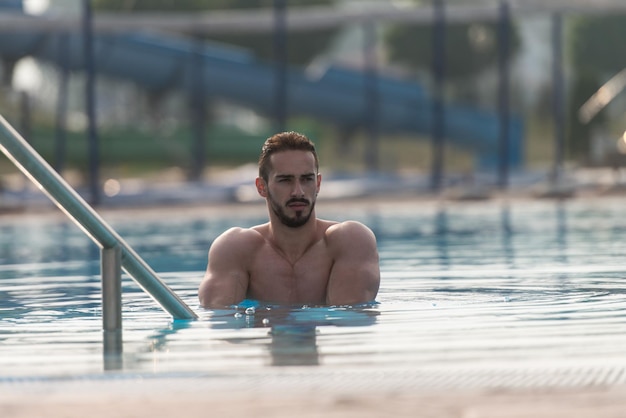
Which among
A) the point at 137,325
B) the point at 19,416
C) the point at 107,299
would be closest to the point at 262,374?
the point at 19,416

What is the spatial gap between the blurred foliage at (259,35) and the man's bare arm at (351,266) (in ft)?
192

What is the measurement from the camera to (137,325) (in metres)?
6.34

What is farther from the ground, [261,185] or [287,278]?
[261,185]

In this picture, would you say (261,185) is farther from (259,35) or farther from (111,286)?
(259,35)

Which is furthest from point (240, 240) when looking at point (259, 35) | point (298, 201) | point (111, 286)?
point (259, 35)

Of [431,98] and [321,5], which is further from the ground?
[321,5]

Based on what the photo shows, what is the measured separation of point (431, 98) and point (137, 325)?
115 feet

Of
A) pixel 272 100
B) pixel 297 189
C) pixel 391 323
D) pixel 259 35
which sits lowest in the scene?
pixel 391 323

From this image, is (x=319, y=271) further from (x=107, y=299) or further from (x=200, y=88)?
(x=200, y=88)

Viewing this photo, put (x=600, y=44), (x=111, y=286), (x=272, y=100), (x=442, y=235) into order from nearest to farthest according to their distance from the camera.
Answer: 1. (x=111, y=286)
2. (x=442, y=235)
3. (x=272, y=100)
4. (x=600, y=44)

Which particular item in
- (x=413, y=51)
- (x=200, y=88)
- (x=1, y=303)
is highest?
(x=413, y=51)

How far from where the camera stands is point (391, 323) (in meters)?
6.25

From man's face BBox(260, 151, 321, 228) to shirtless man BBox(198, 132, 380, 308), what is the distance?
171 mm

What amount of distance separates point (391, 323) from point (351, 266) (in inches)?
28.3
